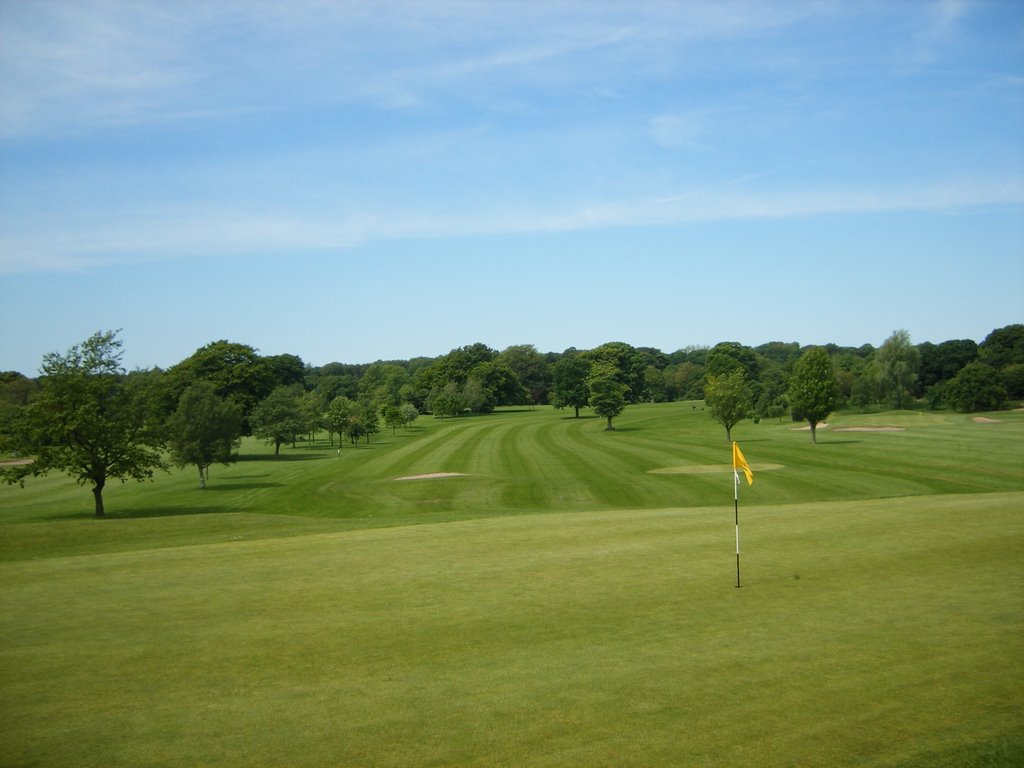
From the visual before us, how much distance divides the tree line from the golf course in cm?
1157

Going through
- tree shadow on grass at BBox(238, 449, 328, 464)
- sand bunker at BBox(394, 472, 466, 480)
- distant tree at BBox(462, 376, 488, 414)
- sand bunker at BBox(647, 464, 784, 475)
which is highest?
distant tree at BBox(462, 376, 488, 414)

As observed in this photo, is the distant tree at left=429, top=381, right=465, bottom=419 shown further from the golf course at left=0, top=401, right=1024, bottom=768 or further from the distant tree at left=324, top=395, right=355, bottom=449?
the golf course at left=0, top=401, right=1024, bottom=768

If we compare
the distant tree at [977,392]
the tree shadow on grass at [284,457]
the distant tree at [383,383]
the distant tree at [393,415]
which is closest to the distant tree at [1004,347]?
the distant tree at [977,392]

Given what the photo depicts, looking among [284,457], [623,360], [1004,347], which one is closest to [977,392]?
[1004,347]

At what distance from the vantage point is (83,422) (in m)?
37.5

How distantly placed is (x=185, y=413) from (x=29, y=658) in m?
50.5

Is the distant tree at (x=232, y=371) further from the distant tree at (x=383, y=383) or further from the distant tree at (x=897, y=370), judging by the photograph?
the distant tree at (x=897, y=370)

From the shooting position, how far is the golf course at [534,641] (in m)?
8.88

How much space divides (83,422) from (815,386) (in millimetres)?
51579

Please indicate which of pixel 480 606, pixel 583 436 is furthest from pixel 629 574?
pixel 583 436

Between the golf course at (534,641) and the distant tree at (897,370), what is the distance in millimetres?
79125

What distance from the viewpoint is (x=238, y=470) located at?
7312cm

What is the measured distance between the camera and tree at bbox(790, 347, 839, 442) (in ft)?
203

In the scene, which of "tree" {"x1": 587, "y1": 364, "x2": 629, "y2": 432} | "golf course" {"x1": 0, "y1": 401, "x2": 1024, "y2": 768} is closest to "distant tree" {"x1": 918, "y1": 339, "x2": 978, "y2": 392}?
"tree" {"x1": 587, "y1": 364, "x2": 629, "y2": 432}
